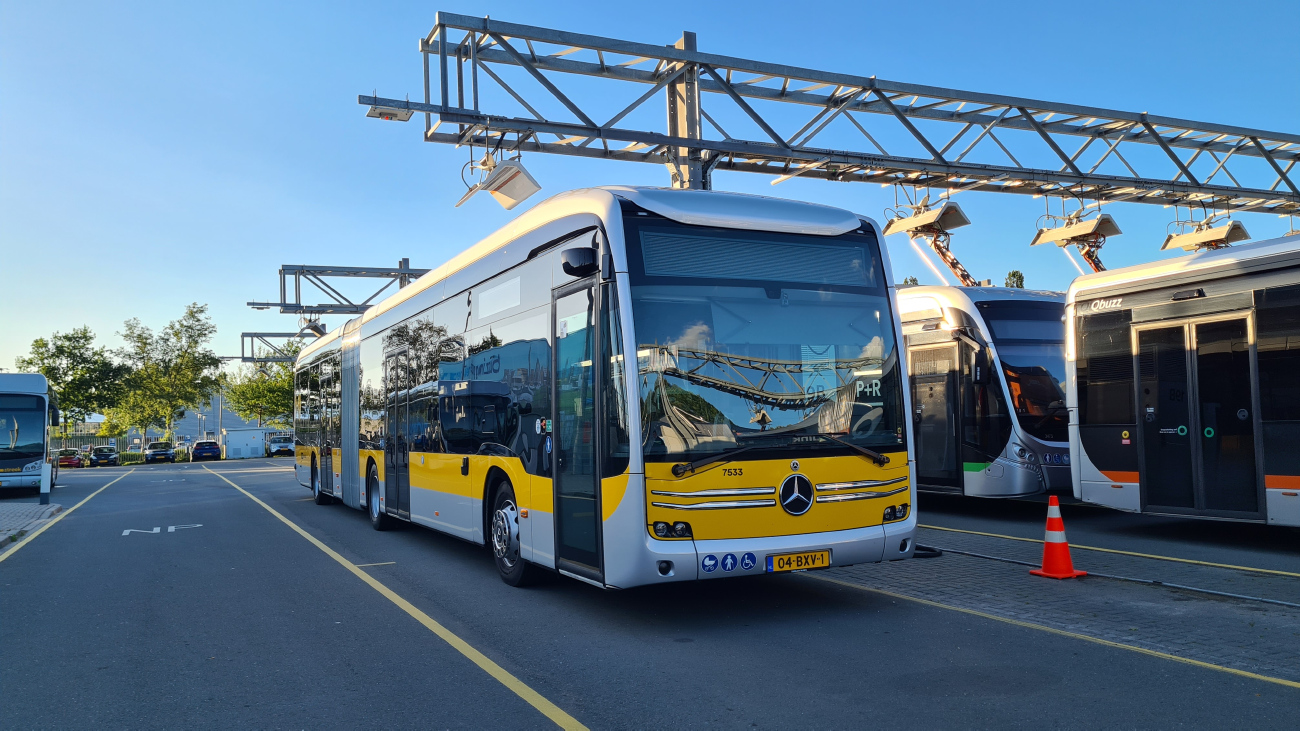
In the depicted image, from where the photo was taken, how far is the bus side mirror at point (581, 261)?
706cm

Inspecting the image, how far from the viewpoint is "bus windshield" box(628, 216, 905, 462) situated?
6.66m

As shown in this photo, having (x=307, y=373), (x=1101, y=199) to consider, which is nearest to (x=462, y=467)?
(x=307, y=373)

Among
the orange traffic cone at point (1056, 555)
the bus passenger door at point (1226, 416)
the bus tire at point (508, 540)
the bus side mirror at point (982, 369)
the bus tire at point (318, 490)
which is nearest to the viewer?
the orange traffic cone at point (1056, 555)

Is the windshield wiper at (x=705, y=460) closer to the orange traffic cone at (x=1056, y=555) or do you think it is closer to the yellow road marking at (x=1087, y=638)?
the yellow road marking at (x=1087, y=638)

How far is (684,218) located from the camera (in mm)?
7094

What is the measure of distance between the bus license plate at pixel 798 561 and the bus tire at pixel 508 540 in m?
2.74

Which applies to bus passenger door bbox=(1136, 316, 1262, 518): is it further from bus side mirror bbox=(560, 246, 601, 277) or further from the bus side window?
bus side mirror bbox=(560, 246, 601, 277)

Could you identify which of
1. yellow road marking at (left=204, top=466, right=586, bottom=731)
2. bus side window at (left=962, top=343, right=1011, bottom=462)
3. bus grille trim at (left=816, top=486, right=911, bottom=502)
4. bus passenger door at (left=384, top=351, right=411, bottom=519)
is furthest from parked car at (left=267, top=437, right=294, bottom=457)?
bus grille trim at (left=816, top=486, right=911, bottom=502)

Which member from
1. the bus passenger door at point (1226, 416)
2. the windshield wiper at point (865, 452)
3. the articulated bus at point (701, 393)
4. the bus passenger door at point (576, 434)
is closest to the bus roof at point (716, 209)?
the articulated bus at point (701, 393)

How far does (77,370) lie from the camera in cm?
6331

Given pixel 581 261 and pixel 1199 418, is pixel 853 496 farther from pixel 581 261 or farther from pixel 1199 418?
pixel 1199 418

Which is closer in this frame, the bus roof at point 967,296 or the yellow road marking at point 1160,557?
the yellow road marking at point 1160,557

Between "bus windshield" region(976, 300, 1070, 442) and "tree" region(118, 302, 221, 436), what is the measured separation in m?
67.7

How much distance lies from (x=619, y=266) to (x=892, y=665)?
3.31 meters
